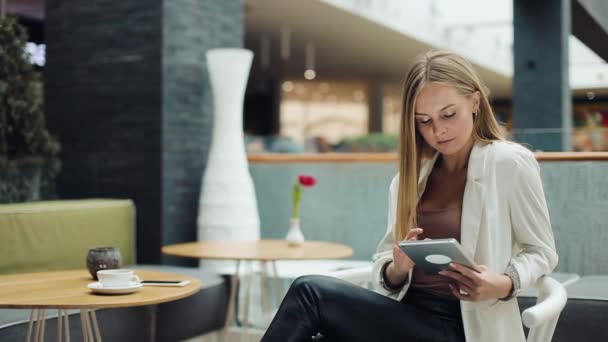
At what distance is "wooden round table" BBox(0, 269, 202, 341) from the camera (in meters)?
1.98

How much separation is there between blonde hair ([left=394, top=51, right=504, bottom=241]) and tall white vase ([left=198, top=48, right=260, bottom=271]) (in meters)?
2.20

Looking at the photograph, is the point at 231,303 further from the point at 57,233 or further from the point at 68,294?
the point at 68,294

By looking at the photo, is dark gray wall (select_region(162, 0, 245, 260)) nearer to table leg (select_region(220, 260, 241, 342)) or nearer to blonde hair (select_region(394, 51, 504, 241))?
table leg (select_region(220, 260, 241, 342))

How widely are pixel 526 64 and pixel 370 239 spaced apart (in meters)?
6.13

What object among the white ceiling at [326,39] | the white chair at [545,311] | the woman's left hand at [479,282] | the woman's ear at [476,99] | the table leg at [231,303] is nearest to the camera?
the white chair at [545,311]

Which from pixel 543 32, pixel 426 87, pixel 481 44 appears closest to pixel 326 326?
pixel 426 87

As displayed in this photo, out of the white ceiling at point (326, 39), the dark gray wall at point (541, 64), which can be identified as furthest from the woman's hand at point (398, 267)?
the white ceiling at point (326, 39)

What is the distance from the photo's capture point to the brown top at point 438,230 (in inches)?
75.8

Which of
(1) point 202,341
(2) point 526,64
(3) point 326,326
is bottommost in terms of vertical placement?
(1) point 202,341

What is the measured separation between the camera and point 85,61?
14.6 ft

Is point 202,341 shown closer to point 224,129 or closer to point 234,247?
point 234,247

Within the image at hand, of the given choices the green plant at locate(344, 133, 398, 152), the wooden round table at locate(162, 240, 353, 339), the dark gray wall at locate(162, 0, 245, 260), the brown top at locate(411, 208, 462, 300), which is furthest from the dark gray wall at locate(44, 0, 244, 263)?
the green plant at locate(344, 133, 398, 152)

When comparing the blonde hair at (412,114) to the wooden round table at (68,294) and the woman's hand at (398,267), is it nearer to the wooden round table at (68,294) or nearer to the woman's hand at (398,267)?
the woman's hand at (398,267)

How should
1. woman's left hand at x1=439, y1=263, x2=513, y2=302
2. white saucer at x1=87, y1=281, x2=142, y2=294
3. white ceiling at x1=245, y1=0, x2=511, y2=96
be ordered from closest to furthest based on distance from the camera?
woman's left hand at x1=439, y1=263, x2=513, y2=302
white saucer at x1=87, y1=281, x2=142, y2=294
white ceiling at x1=245, y1=0, x2=511, y2=96
